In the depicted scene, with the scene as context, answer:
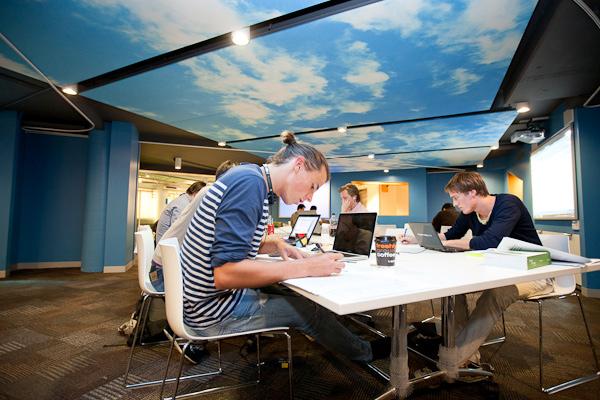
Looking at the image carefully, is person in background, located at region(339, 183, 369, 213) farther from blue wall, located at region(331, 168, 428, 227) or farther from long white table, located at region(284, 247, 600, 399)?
blue wall, located at region(331, 168, 428, 227)

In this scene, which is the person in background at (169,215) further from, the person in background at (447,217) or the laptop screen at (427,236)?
the person in background at (447,217)

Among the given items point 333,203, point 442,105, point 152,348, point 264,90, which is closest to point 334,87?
point 264,90

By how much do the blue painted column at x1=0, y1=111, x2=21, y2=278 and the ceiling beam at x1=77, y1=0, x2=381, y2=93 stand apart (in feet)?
7.72

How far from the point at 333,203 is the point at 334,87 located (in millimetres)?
6519

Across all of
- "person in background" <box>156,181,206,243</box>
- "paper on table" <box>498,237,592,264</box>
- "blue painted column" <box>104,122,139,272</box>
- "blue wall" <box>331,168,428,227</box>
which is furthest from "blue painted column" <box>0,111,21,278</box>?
"blue wall" <box>331,168,428,227</box>

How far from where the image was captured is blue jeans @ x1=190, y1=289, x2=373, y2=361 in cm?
121

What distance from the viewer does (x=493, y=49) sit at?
278cm

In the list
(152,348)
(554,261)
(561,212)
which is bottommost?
(152,348)

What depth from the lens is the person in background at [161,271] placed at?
174 cm

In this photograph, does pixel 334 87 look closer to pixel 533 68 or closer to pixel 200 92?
pixel 200 92

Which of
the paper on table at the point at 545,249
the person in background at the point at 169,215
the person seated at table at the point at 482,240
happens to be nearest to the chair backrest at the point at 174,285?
the person seated at table at the point at 482,240

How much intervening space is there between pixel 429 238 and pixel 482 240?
33 centimetres

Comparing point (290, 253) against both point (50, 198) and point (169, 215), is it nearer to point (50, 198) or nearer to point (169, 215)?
point (169, 215)

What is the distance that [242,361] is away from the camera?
2.12 meters
